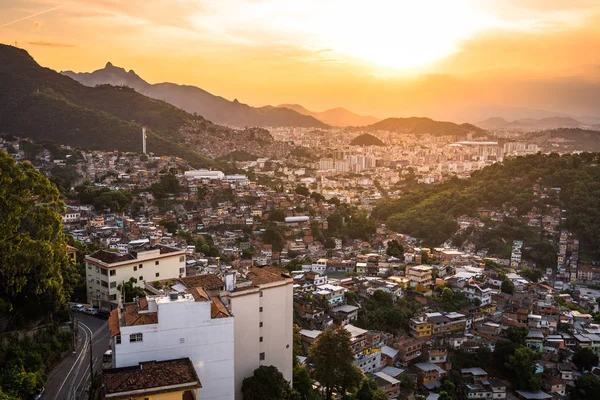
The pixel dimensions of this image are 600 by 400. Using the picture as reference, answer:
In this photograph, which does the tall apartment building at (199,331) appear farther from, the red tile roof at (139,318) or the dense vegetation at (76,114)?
the dense vegetation at (76,114)

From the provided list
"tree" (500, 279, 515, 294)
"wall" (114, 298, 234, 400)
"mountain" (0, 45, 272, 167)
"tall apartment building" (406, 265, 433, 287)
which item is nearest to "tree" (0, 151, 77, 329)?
"wall" (114, 298, 234, 400)

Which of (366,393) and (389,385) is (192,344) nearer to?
(366,393)

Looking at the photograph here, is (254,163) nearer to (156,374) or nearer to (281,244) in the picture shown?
(281,244)

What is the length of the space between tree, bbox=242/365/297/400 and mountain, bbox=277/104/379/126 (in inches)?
4885

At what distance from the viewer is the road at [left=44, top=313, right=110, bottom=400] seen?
23.8 feet

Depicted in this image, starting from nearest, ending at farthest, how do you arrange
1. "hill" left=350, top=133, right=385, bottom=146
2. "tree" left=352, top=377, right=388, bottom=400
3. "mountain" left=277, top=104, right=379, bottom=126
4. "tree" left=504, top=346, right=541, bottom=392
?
1. "tree" left=352, top=377, right=388, bottom=400
2. "tree" left=504, top=346, right=541, bottom=392
3. "hill" left=350, top=133, right=385, bottom=146
4. "mountain" left=277, top=104, right=379, bottom=126

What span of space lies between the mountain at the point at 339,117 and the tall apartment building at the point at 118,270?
4720 inches

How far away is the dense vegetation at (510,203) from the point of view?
1078 inches

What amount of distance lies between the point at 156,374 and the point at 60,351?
3081mm

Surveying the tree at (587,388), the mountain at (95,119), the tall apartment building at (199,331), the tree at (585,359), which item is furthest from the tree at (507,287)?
the mountain at (95,119)

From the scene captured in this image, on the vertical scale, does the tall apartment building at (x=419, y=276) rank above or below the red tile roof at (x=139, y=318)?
below

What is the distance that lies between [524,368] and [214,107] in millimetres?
93377

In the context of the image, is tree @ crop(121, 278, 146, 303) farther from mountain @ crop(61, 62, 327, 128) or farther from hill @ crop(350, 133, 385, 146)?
mountain @ crop(61, 62, 327, 128)

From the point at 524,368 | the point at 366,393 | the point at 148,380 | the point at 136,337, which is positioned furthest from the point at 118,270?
the point at 524,368
